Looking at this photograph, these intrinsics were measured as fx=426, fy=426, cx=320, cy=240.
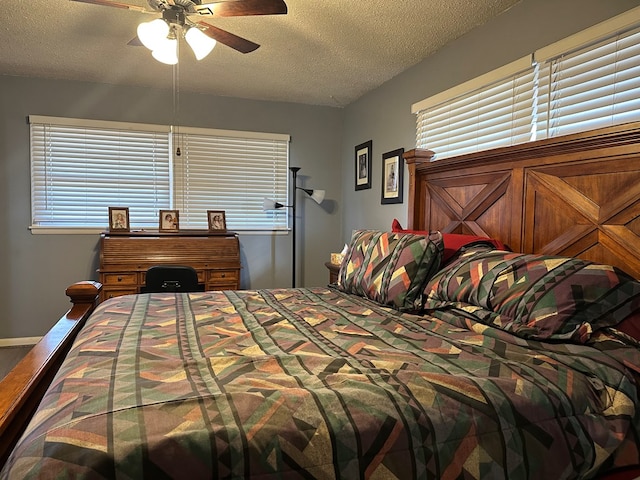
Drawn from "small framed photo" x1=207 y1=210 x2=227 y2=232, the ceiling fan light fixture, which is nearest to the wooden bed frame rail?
the ceiling fan light fixture

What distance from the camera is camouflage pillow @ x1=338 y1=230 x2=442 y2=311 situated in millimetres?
1951

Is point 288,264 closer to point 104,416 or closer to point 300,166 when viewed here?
point 300,166

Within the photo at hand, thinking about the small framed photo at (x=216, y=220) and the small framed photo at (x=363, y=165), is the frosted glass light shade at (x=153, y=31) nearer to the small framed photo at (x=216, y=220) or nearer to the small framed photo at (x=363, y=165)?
the small framed photo at (x=216, y=220)

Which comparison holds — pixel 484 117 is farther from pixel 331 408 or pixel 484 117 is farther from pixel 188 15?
pixel 331 408

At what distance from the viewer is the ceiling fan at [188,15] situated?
6.03ft

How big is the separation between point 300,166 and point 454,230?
2.27 metres

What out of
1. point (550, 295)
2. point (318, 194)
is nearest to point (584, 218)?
point (550, 295)

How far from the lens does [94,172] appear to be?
12.8ft

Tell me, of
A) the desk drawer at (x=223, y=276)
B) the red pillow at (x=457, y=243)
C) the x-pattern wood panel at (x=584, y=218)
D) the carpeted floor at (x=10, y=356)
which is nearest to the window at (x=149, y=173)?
the desk drawer at (x=223, y=276)

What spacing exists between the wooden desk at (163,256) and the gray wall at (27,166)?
21.5 inches

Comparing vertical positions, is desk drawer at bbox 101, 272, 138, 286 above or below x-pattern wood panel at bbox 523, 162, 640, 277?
below

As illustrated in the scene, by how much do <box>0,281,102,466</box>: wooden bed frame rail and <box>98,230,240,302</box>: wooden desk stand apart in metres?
1.67

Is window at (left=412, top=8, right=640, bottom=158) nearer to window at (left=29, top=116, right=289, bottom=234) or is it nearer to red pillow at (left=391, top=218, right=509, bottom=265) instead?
red pillow at (left=391, top=218, right=509, bottom=265)

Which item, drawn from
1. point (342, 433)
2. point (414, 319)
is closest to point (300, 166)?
point (414, 319)
